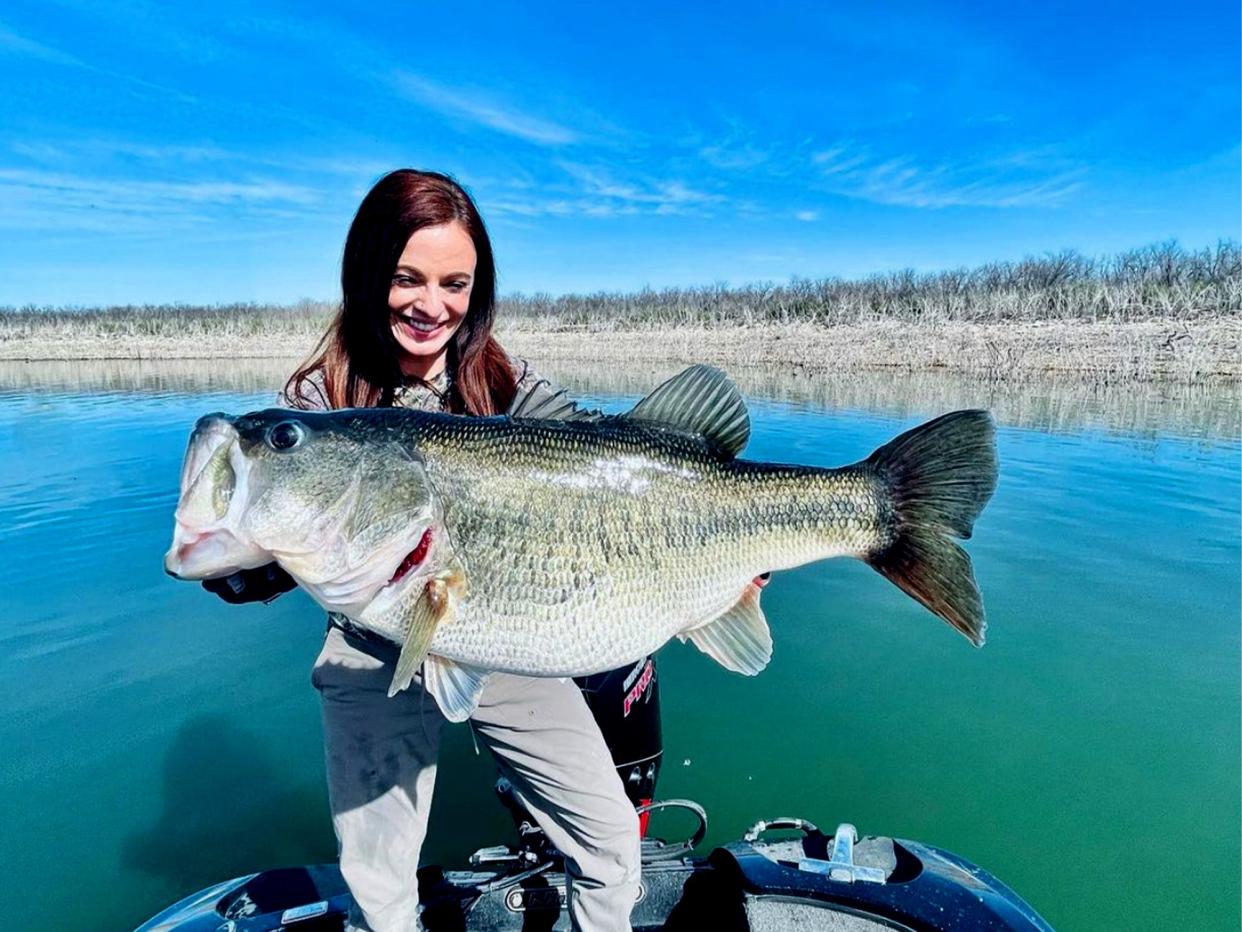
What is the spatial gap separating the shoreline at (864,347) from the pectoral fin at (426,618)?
882 inches

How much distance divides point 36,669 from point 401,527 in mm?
5128

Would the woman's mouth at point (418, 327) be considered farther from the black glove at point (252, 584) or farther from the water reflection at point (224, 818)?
the water reflection at point (224, 818)

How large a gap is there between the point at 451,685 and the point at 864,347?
1101 inches

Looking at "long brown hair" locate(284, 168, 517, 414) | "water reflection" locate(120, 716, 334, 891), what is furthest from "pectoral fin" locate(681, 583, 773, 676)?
"water reflection" locate(120, 716, 334, 891)

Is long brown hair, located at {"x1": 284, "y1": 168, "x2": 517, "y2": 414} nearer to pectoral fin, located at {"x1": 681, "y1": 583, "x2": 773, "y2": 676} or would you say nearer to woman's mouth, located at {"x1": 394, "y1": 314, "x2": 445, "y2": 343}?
woman's mouth, located at {"x1": 394, "y1": 314, "x2": 445, "y2": 343}

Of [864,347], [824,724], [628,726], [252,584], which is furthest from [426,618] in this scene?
[864,347]

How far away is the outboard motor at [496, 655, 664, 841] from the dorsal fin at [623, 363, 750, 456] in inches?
41.7

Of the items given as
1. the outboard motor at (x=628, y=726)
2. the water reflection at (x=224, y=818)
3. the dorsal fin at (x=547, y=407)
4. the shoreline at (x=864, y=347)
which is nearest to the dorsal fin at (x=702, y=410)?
the dorsal fin at (x=547, y=407)

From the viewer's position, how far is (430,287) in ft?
8.66

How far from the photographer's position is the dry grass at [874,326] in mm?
22891

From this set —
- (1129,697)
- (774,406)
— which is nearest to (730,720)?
(1129,697)

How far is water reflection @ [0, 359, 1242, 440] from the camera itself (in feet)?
46.6

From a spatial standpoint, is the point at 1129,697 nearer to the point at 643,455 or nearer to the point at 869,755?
the point at 869,755

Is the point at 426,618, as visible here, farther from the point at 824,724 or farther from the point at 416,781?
the point at 824,724
